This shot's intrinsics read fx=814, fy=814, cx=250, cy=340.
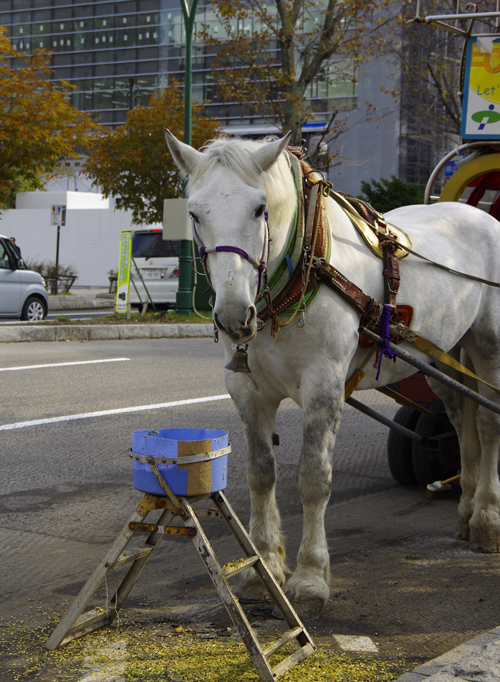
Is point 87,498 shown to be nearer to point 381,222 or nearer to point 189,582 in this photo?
point 189,582

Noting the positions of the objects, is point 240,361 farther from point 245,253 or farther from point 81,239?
point 81,239

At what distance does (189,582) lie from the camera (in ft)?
13.1

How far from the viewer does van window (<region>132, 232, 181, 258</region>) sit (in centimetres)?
1956

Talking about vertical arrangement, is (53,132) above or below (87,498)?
above

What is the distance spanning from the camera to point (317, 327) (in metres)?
3.53

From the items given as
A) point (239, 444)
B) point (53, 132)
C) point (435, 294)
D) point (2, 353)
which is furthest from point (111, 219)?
point (435, 294)

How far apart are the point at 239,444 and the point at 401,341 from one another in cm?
297

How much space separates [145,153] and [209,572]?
22178 mm

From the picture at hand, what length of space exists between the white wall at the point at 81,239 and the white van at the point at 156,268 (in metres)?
18.0

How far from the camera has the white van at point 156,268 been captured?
62.9 feet

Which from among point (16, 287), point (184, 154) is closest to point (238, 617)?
point (184, 154)

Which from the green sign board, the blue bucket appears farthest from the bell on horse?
the green sign board

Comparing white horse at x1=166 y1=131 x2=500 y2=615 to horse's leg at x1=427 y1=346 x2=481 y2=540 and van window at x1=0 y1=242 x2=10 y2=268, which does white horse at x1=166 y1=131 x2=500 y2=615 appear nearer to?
horse's leg at x1=427 y1=346 x2=481 y2=540

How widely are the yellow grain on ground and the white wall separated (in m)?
35.1
